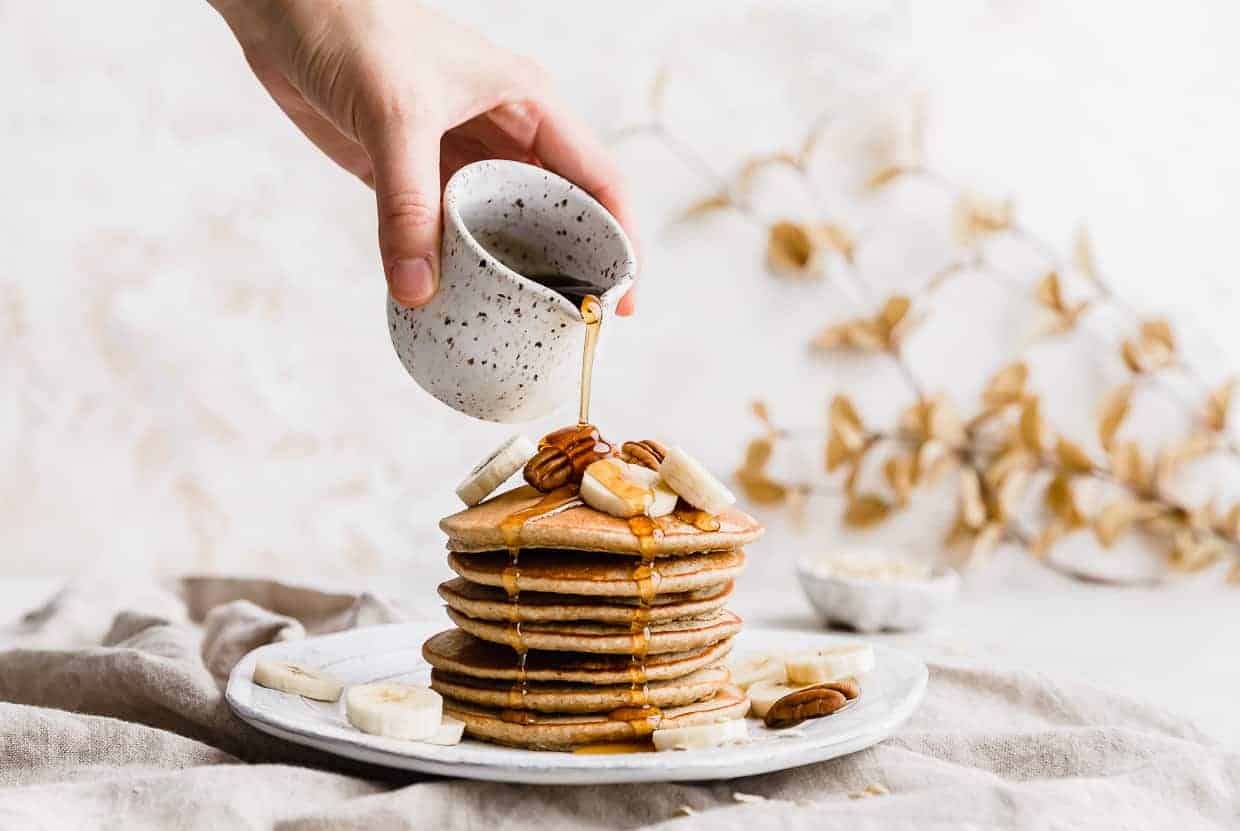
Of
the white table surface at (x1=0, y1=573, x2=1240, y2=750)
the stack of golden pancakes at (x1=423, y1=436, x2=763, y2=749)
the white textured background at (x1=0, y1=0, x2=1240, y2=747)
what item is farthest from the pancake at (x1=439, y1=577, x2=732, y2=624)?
the white textured background at (x1=0, y1=0, x2=1240, y2=747)

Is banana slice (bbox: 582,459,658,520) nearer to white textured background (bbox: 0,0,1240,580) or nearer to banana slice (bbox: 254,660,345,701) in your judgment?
banana slice (bbox: 254,660,345,701)

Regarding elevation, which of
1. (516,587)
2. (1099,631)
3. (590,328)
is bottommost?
(1099,631)

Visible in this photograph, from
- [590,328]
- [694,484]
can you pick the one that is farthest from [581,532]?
[590,328]

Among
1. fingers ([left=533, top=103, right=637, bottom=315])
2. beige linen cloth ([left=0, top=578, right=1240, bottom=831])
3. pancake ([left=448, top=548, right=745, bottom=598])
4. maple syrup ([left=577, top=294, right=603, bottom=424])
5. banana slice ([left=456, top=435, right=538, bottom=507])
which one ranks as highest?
fingers ([left=533, top=103, right=637, bottom=315])

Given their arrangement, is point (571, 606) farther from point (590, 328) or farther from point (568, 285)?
point (568, 285)

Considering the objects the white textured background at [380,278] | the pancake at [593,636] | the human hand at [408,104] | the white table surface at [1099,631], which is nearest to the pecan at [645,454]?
the pancake at [593,636]

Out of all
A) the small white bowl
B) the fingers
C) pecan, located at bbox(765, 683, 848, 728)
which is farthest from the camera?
the small white bowl

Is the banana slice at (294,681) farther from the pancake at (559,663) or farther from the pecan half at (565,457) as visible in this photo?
the pecan half at (565,457)

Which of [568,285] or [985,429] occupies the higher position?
[568,285]
